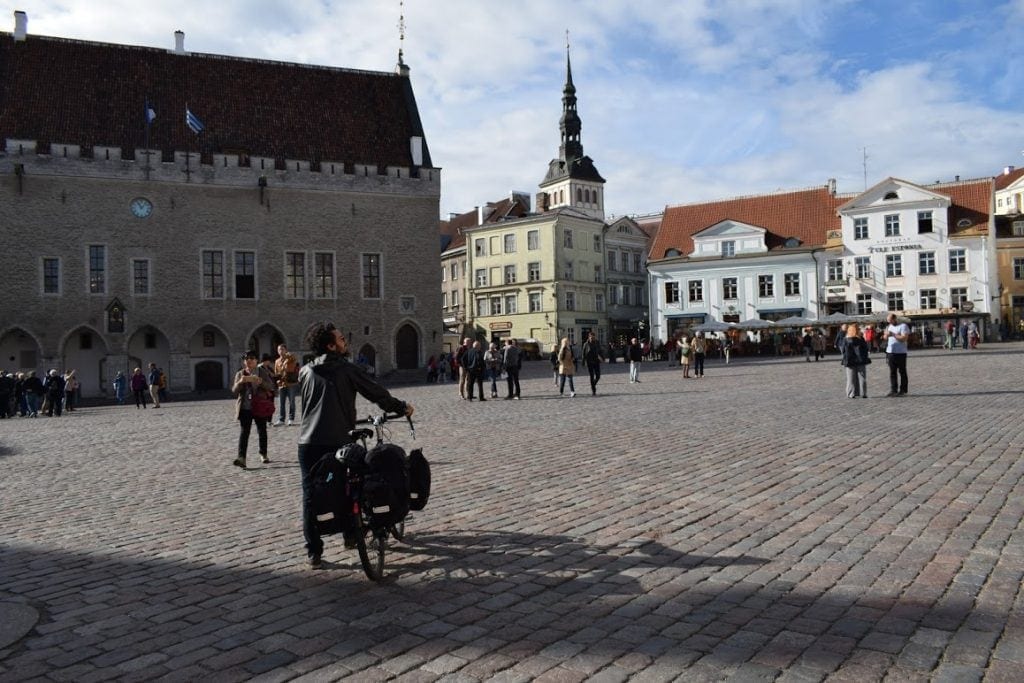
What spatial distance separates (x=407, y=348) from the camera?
42.8 meters

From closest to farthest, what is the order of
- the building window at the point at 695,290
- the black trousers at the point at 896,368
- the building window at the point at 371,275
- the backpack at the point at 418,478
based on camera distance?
the backpack at the point at 418,478 → the black trousers at the point at 896,368 → the building window at the point at 371,275 → the building window at the point at 695,290

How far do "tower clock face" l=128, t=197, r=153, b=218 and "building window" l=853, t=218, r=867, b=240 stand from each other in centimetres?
4210

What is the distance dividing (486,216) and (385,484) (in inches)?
2777

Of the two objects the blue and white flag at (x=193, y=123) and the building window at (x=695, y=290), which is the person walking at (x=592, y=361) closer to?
the blue and white flag at (x=193, y=123)

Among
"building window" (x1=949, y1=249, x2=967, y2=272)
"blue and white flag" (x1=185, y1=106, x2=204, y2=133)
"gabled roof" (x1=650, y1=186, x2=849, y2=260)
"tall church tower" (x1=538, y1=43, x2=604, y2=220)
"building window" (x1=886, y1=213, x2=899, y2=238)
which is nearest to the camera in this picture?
"blue and white flag" (x1=185, y1=106, x2=204, y2=133)

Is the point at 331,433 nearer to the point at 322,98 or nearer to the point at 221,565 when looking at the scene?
the point at 221,565

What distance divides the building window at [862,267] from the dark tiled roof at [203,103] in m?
29.2

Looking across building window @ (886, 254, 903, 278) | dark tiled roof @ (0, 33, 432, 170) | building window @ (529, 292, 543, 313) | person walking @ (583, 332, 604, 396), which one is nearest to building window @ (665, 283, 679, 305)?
building window @ (529, 292, 543, 313)

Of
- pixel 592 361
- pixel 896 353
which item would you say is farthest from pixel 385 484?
pixel 592 361

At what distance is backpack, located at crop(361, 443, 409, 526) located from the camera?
17.1ft

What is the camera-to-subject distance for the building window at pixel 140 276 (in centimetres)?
3744

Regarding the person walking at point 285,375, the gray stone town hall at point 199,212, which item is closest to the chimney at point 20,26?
the gray stone town hall at point 199,212

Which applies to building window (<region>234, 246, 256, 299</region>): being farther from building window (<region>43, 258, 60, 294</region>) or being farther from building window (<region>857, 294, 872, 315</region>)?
building window (<region>857, 294, 872, 315</region>)

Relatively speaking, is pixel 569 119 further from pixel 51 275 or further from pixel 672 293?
pixel 51 275
